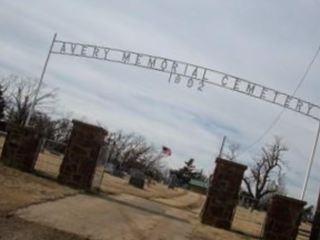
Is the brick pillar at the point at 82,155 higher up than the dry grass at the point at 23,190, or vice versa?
the brick pillar at the point at 82,155

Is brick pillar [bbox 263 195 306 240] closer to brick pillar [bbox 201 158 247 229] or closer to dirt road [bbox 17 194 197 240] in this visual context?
brick pillar [bbox 201 158 247 229]

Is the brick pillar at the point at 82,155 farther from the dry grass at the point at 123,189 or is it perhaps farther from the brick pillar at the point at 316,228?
the brick pillar at the point at 316,228

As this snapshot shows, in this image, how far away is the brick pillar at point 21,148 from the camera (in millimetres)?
18750

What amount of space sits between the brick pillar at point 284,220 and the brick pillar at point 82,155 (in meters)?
5.54

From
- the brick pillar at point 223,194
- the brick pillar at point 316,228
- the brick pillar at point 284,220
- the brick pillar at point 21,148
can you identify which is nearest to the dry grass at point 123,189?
the brick pillar at point 21,148

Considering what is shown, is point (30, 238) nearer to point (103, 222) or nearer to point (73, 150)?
point (103, 222)

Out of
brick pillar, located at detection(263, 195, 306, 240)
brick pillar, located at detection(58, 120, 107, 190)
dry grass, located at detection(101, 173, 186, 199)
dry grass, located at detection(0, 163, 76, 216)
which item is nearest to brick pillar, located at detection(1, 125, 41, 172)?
dry grass, located at detection(0, 163, 76, 216)

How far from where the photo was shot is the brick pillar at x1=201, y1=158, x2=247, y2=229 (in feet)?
61.0

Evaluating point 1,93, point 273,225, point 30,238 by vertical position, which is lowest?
point 30,238

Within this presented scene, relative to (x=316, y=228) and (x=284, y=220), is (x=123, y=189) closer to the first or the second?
(x=316, y=228)

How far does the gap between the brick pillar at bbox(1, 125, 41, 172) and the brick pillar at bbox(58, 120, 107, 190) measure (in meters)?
1.13

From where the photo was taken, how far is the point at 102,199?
672 inches

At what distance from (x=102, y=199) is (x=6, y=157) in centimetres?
381

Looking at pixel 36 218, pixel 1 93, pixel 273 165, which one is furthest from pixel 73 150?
pixel 1 93
